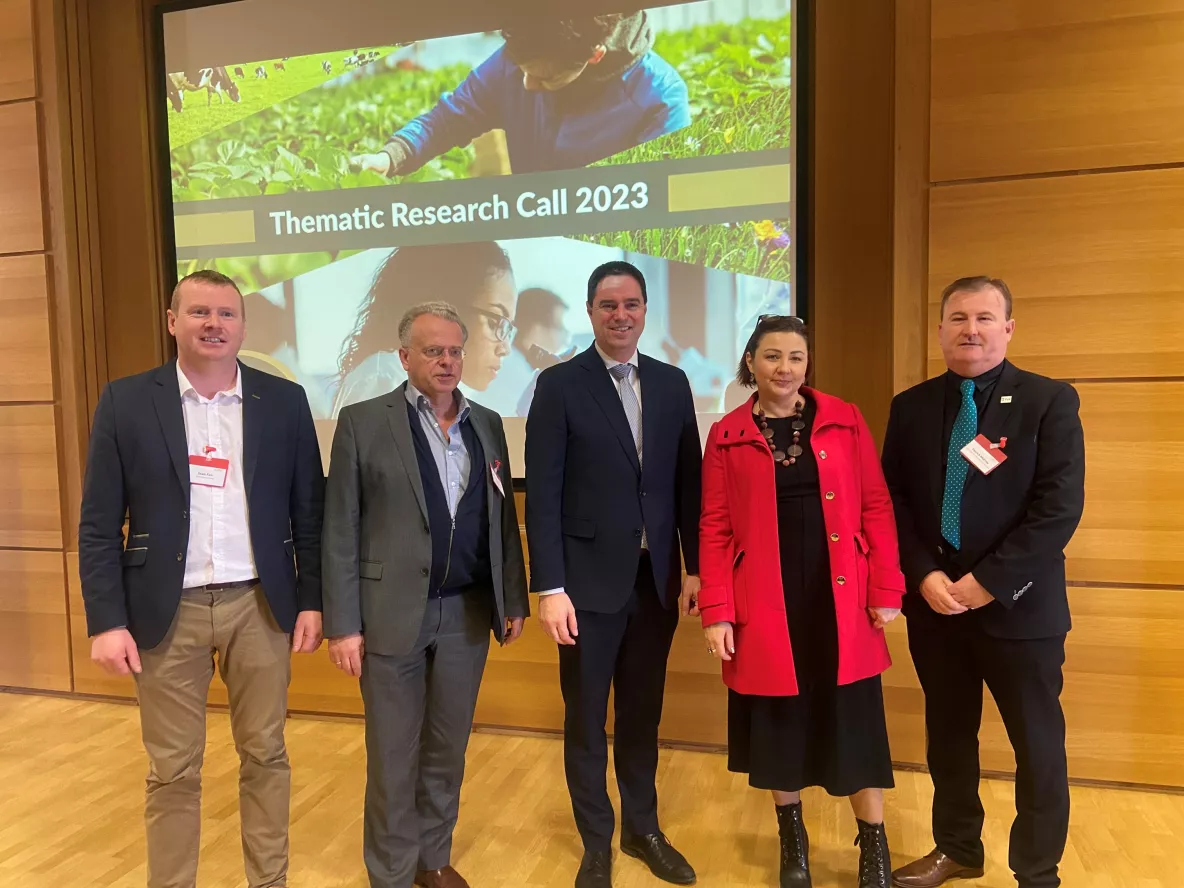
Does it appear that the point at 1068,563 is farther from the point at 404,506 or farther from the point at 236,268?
the point at 236,268

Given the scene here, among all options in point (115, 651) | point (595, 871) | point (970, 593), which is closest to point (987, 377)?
point (970, 593)

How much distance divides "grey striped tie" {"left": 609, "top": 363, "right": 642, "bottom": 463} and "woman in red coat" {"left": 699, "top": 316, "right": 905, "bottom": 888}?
22cm

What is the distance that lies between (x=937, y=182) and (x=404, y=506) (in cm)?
229

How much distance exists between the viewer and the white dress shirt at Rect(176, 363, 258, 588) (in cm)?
190

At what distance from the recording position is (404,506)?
1.97 metres

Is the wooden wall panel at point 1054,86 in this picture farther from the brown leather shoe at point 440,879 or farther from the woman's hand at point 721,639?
the brown leather shoe at point 440,879

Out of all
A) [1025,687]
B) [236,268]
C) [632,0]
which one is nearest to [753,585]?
[1025,687]

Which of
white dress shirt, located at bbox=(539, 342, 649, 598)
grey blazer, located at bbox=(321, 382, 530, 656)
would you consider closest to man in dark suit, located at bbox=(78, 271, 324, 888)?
grey blazer, located at bbox=(321, 382, 530, 656)

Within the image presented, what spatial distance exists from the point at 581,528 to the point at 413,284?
6.47ft

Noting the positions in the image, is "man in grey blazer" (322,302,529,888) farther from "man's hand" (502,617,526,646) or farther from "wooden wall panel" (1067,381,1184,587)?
"wooden wall panel" (1067,381,1184,587)

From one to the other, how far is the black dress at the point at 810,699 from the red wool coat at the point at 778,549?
0.04 metres

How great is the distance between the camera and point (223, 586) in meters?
1.94

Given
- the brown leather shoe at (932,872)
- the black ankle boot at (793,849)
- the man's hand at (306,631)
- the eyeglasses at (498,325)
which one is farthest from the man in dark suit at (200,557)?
the brown leather shoe at (932,872)

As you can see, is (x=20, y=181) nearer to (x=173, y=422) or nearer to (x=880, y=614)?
(x=173, y=422)
